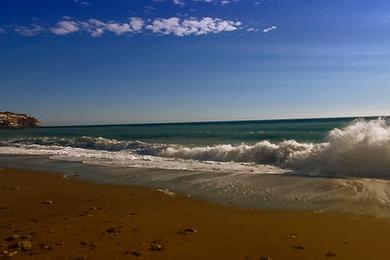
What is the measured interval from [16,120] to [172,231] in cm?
10626

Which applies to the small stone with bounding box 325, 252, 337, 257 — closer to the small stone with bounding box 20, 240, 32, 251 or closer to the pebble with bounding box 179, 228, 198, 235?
the pebble with bounding box 179, 228, 198, 235

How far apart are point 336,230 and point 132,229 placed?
275 centimetres

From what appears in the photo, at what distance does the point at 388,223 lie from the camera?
6617 mm

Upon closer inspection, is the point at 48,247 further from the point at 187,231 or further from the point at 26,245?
the point at 187,231

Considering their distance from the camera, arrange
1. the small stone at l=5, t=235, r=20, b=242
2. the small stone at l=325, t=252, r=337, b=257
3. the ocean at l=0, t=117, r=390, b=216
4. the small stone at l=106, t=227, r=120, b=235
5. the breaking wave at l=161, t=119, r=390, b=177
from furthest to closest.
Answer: the breaking wave at l=161, t=119, r=390, b=177, the ocean at l=0, t=117, r=390, b=216, the small stone at l=106, t=227, r=120, b=235, the small stone at l=5, t=235, r=20, b=242, the small stone at l=325, t=252, r=337, b=257

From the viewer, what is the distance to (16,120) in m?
104

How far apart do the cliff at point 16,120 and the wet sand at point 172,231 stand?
9954 centimetres

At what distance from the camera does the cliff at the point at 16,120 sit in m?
101

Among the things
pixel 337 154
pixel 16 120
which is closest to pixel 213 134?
pixel 337 154

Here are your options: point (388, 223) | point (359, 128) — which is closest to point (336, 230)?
point (388, 223)

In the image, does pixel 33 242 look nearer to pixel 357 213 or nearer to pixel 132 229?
pixel 132 229

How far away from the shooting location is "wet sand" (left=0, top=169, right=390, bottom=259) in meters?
5.09

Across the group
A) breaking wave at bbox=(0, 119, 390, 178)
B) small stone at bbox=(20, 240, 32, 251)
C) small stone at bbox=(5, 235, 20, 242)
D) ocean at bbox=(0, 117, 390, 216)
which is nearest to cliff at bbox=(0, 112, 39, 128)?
ocean at bbox=(0, 117, 390, 216)

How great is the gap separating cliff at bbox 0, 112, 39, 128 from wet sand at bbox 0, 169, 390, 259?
3919 inches
